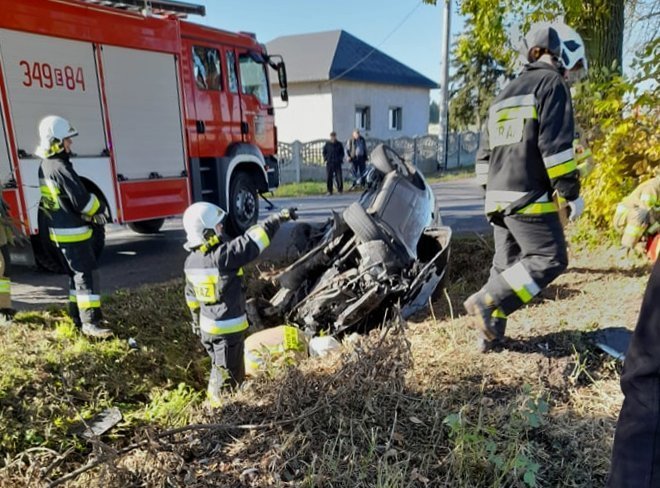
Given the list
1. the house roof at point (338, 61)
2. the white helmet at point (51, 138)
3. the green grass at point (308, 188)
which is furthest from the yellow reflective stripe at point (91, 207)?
the house roof at point (338, 61)

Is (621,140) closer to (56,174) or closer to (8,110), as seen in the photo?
(56,174)

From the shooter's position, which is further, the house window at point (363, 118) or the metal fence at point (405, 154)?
the house window at point (363, 118)

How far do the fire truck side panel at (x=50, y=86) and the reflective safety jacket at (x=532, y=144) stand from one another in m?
4.92

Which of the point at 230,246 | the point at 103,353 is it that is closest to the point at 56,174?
the point at 103,353

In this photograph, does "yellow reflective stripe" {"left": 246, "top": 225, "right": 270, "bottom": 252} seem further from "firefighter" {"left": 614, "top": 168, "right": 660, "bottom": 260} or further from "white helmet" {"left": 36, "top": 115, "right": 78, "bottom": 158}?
"firefighter" {"left": 614, "top": 168, "right": 660, "bottom": 260}

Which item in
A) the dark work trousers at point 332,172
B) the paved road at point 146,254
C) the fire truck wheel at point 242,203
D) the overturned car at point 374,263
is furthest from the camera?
the dark work trousers at point 332,172

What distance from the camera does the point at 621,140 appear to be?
476cm

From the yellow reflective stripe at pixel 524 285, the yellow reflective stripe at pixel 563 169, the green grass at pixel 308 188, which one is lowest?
the green grass at pixel 308 188

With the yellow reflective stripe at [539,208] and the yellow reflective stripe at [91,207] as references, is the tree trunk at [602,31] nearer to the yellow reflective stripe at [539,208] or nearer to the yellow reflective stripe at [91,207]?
the yellow reflective stripe at [539,208]

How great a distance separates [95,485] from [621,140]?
16.5ft

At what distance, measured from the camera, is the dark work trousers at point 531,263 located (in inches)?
110

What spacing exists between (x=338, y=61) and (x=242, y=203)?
634 inches

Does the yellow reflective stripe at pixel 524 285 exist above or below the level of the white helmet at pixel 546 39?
below

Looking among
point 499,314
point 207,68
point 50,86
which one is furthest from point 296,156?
point 499,314
